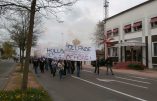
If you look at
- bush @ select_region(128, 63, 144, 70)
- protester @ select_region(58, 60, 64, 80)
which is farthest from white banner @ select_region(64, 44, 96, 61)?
bush @ select_region(128, 63, 144, 70)

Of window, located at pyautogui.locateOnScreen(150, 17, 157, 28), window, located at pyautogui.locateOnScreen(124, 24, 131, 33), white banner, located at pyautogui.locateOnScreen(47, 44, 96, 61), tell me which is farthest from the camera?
window, located at pyautogui.locateOnScreen(124, 24, 131, 33)

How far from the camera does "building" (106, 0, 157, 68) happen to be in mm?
47688

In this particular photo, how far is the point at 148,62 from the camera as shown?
160ft

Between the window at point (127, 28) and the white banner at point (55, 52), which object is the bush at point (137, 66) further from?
the white banner at point (55, 52)

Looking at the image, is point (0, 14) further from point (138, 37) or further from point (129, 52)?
point (129, 52)

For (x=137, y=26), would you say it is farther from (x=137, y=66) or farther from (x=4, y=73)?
(x=4, y=73)

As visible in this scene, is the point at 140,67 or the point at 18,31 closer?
the point at 18,31

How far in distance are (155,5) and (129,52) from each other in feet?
37.5

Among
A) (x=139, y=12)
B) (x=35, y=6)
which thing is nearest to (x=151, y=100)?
(x=35, y=6)

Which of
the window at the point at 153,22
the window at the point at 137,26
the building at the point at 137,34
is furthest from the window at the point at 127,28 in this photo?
the window at the point at 153,22

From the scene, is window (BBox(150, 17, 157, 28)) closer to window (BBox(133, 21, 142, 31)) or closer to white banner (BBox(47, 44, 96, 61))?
window (BBox(133, 21, 142, 31))

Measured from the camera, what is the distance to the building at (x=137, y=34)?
47688 millimetres

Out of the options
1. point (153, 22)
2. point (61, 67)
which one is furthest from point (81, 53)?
point (153, 22)

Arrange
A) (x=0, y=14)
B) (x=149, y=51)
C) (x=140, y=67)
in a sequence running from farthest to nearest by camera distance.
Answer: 1. (x=149, y=51)
2. (x=140, y=67)
3. (x=0, y=14)
